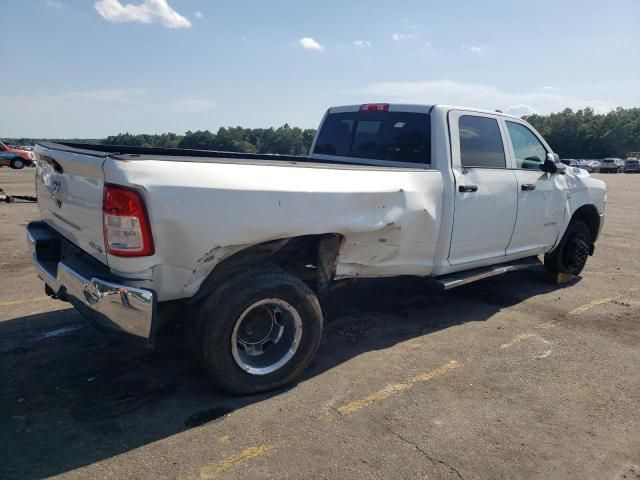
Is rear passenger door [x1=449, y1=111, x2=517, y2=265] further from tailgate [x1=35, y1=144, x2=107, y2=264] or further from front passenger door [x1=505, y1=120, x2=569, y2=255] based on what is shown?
tailgate [x1=35, y1=144, x2=107, y2=264]

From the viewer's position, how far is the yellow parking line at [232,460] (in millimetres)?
2572

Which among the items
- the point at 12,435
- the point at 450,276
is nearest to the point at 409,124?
the point at 450,276

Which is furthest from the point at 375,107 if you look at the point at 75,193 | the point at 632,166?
the point at 632,166

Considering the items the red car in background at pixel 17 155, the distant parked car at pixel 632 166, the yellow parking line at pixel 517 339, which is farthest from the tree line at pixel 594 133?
the yellow parking line at pixel 517 339

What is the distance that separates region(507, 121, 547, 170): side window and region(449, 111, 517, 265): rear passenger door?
248mm

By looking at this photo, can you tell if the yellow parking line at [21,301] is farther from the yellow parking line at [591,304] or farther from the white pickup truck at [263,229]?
the yellow parking line at [591,304]

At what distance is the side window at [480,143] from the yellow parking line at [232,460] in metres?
3.05

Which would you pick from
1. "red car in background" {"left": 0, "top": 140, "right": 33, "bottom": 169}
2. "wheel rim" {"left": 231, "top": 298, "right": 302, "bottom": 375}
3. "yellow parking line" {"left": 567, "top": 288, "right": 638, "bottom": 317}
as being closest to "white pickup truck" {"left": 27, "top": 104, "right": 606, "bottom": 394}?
"wheel rim" {"left": 231, "top": 298, "right": 302, "bottom": 375}

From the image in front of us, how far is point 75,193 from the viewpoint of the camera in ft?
10.7

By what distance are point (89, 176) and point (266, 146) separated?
9.99 metres

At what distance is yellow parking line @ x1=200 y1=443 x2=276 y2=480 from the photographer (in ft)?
8.44

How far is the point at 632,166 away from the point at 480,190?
5544 centimetres

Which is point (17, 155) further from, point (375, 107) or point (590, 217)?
point (590, 217)

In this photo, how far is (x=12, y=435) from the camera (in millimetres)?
2842
